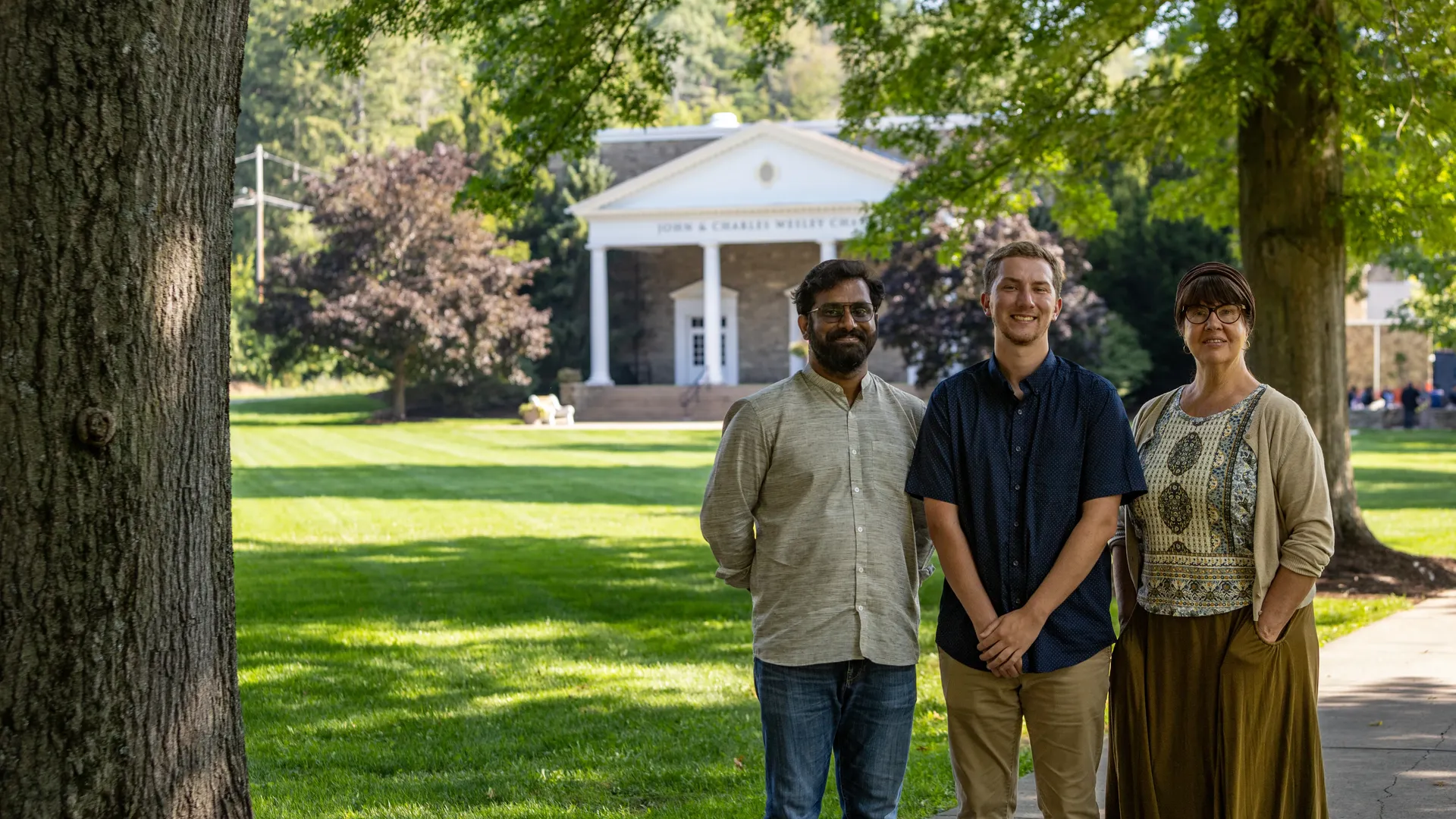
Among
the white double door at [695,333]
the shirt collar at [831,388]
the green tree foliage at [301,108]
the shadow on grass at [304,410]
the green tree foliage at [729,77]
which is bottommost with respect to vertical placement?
the shadow on grass at [304,410]

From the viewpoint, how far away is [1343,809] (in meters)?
4.96

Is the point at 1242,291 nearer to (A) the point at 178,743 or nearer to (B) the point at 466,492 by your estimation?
(A) the point at 178,743

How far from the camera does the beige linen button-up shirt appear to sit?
362cm

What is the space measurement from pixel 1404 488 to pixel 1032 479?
58.8 feet

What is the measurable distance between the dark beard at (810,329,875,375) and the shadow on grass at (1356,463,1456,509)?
15002 mm

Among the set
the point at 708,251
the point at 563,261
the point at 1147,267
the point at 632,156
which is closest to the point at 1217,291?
the point at 1147,267

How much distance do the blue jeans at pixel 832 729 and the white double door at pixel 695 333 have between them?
44515 millimetres

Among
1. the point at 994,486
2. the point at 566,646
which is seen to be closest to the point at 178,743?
the point at 994,486

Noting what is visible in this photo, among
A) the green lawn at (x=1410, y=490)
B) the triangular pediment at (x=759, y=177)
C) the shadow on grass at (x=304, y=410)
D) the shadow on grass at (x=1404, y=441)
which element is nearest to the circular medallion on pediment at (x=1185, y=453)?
the green lawn at (x=1410, y=490)

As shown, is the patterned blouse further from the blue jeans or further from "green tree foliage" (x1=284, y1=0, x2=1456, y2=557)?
"green tree foliage" (x1=284, y1=0, x2=1456, y2=557)

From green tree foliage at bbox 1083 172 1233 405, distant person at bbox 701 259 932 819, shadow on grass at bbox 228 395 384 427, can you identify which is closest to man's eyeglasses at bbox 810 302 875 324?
distant person at bbox 701 259 932 819

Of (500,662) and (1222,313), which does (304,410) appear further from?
(1222,313)

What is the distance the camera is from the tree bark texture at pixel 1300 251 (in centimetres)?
1084

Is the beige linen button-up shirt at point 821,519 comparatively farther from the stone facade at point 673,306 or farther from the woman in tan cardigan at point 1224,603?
the stone facade at point 673,306
